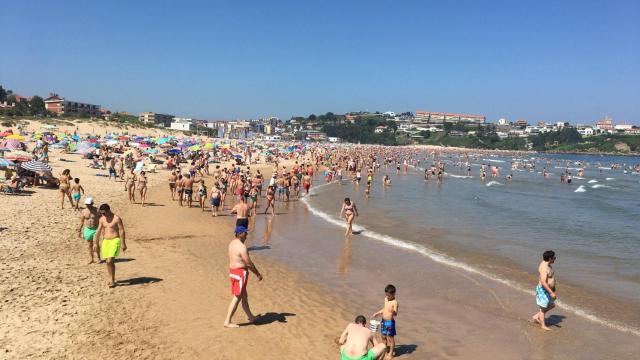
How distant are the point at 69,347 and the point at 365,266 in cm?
633

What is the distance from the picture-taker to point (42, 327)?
558cm

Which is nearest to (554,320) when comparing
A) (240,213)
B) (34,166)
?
(240,213)

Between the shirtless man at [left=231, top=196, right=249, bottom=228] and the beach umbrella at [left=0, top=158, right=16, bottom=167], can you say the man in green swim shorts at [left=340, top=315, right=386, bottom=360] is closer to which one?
the shirtless man at [left=231, top=196, right=249, bottom=228]

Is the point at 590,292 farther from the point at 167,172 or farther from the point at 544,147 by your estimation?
the point at 544,147

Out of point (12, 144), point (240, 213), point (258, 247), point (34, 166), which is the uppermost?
point (12, 144)

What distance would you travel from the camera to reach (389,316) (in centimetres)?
557

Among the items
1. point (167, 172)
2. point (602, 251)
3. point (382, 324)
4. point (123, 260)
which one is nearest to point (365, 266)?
point (382, 324)

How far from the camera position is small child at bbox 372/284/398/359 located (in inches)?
217

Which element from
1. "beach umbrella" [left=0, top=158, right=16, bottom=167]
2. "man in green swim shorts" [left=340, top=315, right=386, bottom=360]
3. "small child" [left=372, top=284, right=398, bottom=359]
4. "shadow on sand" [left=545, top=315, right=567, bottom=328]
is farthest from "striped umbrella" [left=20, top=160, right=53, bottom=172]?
"shadow on sand" [left=545, top=315, right=567, bottom=328]

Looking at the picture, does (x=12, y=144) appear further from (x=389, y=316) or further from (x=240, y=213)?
(x=389, y=316)

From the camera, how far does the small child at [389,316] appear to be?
5.52m

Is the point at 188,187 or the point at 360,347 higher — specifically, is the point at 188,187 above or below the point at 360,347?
below

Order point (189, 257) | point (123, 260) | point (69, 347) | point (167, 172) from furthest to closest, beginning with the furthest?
point (167, 172), point (189, 257), point (123, 260), point (69, 347)

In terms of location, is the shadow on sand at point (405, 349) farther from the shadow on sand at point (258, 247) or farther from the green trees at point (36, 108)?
the green trees at point (36, 108)
